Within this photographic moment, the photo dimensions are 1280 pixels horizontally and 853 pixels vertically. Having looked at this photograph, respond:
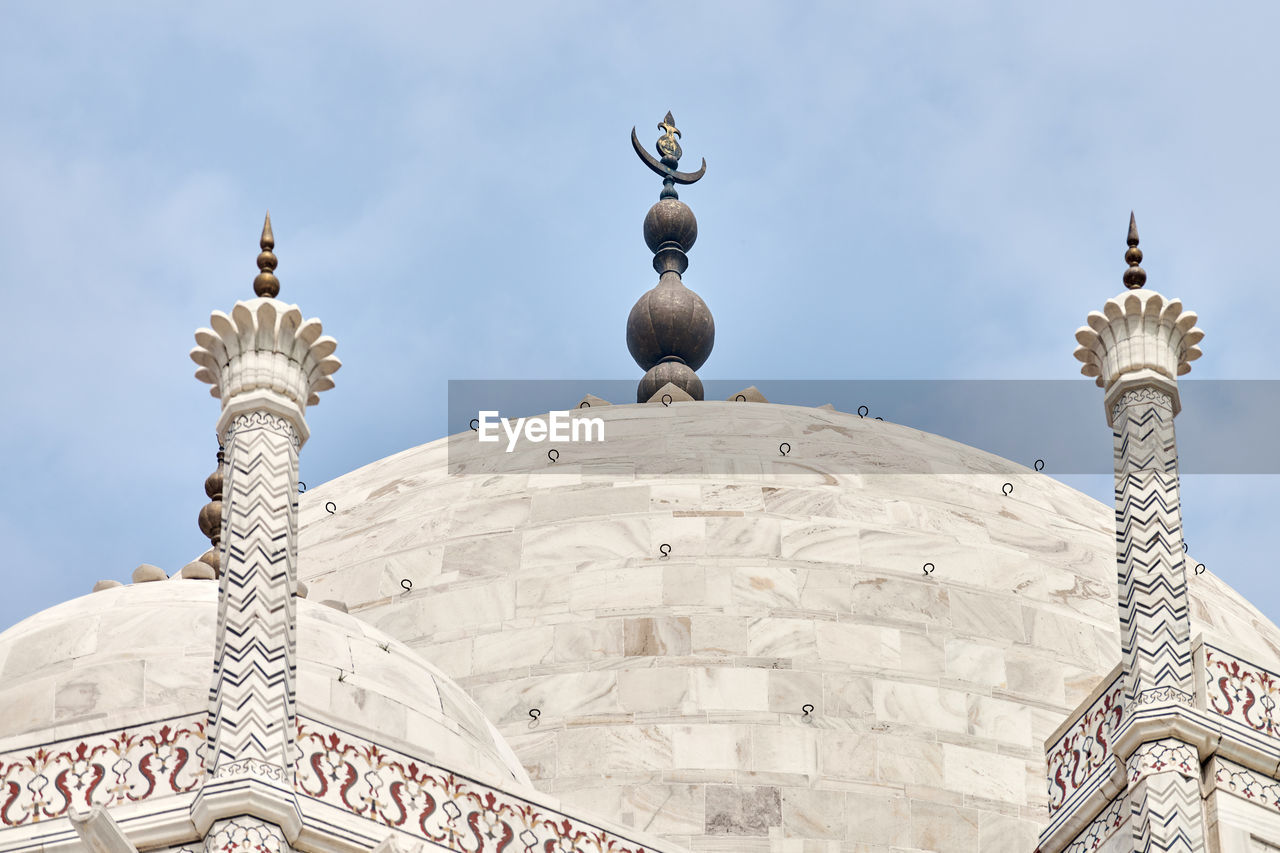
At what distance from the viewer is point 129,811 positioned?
15.6 meters

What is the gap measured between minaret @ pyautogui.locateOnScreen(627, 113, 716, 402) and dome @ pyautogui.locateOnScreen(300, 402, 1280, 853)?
15.4 feet

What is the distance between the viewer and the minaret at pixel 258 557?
15.3 meters

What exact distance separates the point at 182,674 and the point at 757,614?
24.3 feet

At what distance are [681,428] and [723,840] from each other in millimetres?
5934

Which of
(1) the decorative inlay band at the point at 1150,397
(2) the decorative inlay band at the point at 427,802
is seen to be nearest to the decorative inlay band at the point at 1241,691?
(1) the decorative inlay band at the point at 1150,397

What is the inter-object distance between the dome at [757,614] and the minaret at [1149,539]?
17.8ft

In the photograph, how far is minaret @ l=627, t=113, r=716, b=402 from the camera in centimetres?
3244

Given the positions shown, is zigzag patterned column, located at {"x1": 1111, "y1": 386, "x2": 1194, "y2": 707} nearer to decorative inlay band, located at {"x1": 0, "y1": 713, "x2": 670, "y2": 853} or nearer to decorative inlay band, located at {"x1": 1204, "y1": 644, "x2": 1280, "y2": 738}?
decorative inlay band, located at {"x1": 1204, "y1": 644, "x2": 1280, "y2": 738}

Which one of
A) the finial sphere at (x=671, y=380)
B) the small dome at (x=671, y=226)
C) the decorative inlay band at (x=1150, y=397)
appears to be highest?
the small dome at (x=671, y=226)

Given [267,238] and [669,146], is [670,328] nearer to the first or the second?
[669,146]

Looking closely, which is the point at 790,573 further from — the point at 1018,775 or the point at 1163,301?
the point at 1163,301

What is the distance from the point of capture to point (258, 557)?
16.3 meters

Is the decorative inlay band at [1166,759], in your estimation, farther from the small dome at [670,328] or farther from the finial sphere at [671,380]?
the small dome at [670,328]

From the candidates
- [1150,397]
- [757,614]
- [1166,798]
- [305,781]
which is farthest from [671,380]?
[305,781]
